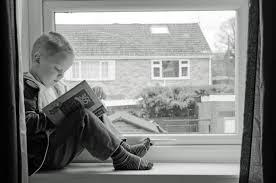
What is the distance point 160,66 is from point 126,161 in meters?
0.45

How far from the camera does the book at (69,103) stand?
68.1 inches

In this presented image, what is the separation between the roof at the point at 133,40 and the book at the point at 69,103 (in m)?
0.31

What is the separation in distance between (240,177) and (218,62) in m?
0.61

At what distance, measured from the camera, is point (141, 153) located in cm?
184

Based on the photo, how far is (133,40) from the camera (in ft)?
6.57

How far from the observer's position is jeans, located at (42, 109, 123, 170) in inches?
67.7

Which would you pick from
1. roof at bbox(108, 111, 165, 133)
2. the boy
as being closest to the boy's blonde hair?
the boy

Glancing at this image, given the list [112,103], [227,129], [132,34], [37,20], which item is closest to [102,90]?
[112,103]

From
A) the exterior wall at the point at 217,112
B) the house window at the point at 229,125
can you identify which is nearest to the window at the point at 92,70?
the exterior wall at the point at 217,112

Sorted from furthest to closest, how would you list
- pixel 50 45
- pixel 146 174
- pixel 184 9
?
pixel 184 9 < pixel 50 45 < pixel 146 174

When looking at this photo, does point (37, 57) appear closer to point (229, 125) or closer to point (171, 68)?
point (171, 68)

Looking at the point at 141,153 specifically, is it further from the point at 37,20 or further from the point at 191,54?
the point at 37,20

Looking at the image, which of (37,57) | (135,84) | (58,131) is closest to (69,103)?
(58,131)

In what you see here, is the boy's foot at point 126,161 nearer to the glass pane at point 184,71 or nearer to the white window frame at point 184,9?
the white window frame at point 184,9
